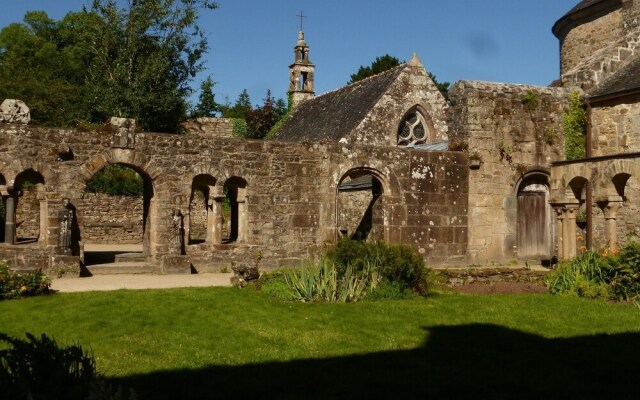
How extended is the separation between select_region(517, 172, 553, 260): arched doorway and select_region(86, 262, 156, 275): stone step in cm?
968

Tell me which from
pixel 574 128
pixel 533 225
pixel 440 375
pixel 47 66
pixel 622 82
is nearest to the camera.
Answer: pixel 440 375

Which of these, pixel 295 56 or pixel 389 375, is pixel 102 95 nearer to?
pixel 295 56

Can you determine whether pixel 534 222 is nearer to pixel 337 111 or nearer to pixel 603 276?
pixel 603 276

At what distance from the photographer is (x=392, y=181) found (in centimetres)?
1680

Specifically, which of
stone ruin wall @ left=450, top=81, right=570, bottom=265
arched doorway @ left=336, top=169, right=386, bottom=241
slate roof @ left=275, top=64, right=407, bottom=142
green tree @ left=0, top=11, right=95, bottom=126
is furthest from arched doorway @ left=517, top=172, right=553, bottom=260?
green tree @ left=0, top=11, right=95, bottom=126

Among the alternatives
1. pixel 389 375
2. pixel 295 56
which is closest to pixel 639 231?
pixel 389 375

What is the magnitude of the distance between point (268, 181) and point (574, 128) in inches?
317

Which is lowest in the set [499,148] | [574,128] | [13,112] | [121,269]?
[121,269]

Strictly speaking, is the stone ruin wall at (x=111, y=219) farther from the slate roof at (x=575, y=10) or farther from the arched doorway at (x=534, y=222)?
the slate roof at (x=575, y=10)

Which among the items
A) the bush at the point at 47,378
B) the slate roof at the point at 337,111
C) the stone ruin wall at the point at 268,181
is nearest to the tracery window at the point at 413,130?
the slate roof at the point at 337,111

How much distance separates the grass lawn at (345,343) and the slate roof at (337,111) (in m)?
13.8

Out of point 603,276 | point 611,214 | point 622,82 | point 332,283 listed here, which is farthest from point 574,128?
point 332,283

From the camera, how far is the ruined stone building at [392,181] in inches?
565

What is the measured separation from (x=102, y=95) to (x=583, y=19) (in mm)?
20435
